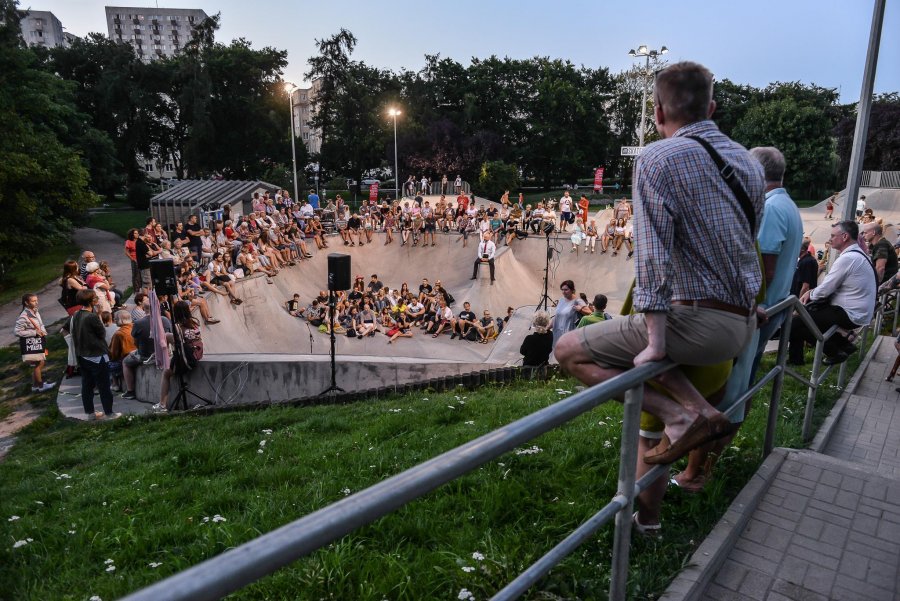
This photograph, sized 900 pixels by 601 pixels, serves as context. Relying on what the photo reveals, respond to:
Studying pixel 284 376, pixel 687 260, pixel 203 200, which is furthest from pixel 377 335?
pixel 687 260

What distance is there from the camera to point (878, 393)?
6.08 m

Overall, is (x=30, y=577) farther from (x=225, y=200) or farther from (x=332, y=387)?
(x=225, y=200)

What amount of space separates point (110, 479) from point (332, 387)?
502 cm

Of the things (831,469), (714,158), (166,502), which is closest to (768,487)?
(831,469)

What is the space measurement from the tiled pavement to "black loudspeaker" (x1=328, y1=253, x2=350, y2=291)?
872 cm

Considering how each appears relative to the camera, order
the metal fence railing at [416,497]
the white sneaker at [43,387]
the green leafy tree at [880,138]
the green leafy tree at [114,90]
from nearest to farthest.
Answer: the metal fence railing at [416,497] < the white sneaker at [43,387] < the green leafy tree at [880,138] < the green leafy tree at [114,90]

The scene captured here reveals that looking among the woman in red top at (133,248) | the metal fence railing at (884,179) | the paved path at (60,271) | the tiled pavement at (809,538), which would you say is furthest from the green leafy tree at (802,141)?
the tiled pavement at (809,538)

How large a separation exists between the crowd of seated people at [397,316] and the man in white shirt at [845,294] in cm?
1112

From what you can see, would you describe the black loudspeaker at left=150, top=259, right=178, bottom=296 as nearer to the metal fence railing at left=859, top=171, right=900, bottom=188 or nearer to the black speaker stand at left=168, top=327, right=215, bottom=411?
the black speaker stand at left=168, top=327, right=215, bottom=411

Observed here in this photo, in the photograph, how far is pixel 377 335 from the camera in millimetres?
16469

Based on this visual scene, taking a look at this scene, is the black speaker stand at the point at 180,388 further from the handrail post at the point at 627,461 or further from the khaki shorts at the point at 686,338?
the handrail post at the point at 627,461

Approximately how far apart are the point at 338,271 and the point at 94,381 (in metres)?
4.40

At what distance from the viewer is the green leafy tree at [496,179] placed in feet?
151

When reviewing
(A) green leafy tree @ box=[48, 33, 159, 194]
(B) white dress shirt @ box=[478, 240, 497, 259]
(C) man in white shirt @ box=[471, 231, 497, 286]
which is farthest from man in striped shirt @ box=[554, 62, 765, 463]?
(A) green leafy tree @ box=[48, 33, 159, 194]
